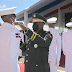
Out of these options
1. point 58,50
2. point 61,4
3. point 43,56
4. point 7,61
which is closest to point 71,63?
point 58,50

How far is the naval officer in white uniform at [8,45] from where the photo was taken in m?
1.57

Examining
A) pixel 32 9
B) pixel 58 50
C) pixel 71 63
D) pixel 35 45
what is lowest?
pixel 71 63

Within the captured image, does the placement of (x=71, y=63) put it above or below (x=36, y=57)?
below

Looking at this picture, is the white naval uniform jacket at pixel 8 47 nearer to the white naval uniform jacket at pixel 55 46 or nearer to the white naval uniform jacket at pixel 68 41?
the white naval uniform jacket at pixel 55 46

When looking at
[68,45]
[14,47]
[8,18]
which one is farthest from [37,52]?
[68,45]

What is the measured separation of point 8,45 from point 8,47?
0.08ft

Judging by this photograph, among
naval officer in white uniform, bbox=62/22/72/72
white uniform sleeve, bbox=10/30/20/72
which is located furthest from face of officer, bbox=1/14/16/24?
naval officer in white uniform, bbox=62/22/72/72

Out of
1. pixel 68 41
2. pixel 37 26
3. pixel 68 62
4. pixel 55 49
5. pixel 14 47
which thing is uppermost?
pixel 37 26

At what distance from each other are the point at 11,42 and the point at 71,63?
2623 millimetres

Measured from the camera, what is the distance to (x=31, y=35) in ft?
4.91

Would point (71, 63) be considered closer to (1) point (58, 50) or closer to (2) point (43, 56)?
(1) point (58, 50)

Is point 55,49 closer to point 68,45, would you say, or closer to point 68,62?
point 68,45

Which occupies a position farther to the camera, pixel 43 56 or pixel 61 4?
pixel 61 4

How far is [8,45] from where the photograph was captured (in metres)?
1.57
